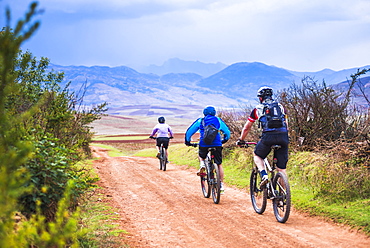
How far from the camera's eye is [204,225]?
7.14m

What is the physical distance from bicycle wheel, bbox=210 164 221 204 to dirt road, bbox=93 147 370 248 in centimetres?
17

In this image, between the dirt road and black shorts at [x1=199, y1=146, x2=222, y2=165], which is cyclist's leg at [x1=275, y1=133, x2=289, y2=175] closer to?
the dirt road

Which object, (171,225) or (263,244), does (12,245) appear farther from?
(171,225)

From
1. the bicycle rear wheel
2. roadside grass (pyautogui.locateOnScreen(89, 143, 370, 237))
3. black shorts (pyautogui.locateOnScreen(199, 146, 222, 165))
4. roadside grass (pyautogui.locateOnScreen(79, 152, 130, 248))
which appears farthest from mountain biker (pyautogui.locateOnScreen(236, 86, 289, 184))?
the bicycle rear wheel

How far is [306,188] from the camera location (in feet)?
31.9

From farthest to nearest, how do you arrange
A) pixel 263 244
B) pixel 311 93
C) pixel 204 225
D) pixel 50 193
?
pixel 311 93 → pixel 204 225 → pixel 263 244 → pixel 50 193

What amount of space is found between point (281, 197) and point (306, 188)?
296cm

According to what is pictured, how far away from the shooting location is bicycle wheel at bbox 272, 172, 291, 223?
686 cm

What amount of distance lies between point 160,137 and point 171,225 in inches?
402

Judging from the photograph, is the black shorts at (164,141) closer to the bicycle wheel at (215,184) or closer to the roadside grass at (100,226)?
the bicycle wheel at (215,184)

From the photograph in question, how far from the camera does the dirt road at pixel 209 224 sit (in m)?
6.05

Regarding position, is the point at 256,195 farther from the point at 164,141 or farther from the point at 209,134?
the point at 164,141

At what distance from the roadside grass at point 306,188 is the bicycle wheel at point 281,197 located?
0.86m

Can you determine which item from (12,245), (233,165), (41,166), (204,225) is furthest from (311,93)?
(12,245)
